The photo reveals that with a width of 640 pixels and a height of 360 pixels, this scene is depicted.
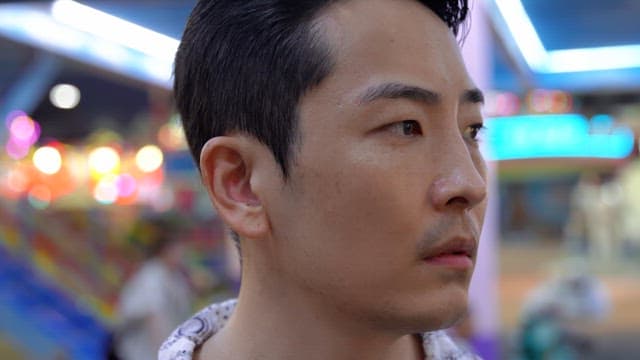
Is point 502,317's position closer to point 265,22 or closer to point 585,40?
point 585,40

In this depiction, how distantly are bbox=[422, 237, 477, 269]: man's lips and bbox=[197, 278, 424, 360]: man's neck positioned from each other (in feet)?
0.40

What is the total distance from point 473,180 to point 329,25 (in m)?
0.24

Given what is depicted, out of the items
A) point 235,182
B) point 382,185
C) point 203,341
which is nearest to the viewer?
point 382,185

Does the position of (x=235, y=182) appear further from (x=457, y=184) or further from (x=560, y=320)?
(x=560, y=320)

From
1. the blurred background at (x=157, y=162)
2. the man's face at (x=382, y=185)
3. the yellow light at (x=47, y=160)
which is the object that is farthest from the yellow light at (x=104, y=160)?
the man's face at (x=382, y=185)

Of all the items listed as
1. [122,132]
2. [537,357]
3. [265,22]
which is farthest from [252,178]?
[122,132]

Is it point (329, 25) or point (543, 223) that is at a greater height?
point (543, 223)

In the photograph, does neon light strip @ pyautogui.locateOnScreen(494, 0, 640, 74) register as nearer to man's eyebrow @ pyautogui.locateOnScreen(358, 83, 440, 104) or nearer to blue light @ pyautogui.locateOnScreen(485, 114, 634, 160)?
blue light @ pyautogui.locateOnScreen(485, 114, 634, 160)

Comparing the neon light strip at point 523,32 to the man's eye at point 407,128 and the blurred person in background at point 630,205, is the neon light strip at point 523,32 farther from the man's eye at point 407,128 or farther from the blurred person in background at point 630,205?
the blurred person in background at point 630,205

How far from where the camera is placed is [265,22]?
1.11 m

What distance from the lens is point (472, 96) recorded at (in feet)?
3.76

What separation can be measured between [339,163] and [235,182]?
0.16 m

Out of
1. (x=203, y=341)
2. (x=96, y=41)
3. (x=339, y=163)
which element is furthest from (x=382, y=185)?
(x=96, y=41)

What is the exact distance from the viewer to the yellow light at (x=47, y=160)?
11.8 meters
